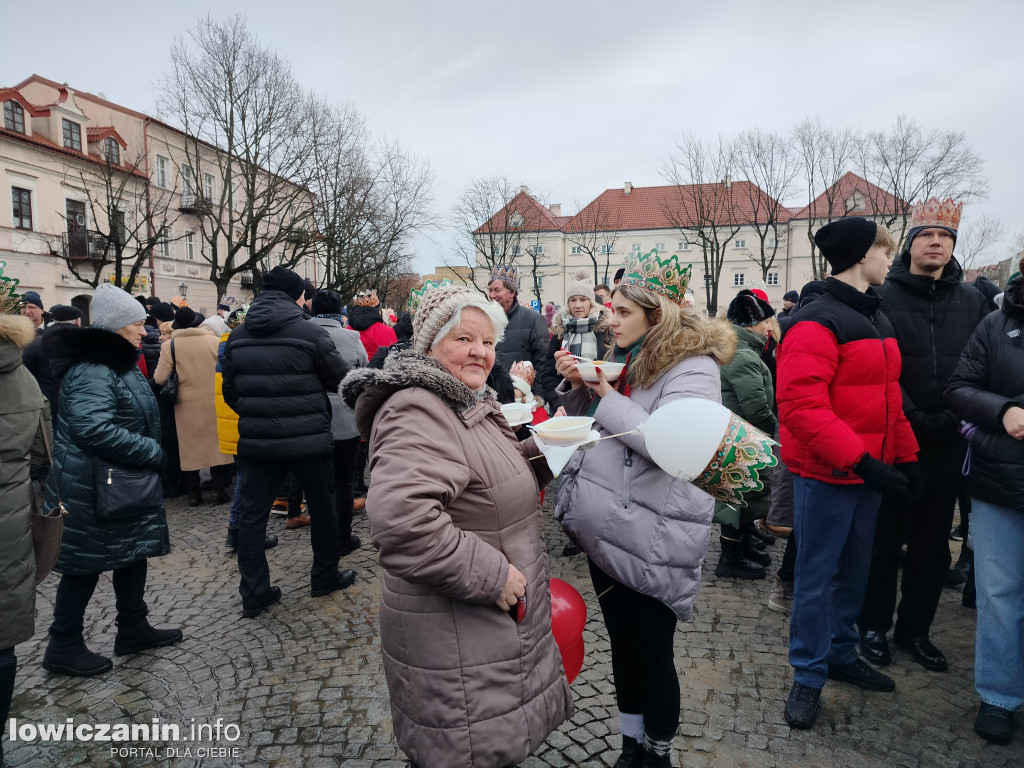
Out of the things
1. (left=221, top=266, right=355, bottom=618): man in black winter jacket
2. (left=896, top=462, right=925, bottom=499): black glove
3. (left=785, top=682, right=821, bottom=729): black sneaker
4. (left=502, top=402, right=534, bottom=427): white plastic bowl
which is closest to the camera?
(left=502, top=402, right=534, bottom=427): white plastic bowl

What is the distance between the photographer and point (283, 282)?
446 centimetres

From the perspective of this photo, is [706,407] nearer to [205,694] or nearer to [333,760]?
[333,760]

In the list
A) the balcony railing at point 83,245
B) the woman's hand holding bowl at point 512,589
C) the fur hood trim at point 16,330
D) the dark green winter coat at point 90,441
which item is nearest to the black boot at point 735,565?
the woman's hand holding bowl at point 512,589

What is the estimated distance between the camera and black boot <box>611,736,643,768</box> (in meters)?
2.54

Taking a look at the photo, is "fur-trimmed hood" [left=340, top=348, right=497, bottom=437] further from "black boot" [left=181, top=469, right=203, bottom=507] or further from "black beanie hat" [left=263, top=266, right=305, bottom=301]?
"black boot" [left=181, top=469, right=203, bottom=507]

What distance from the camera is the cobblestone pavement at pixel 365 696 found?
2.82 m

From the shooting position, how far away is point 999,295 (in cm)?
526

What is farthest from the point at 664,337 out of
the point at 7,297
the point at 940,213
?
the point at 7,297

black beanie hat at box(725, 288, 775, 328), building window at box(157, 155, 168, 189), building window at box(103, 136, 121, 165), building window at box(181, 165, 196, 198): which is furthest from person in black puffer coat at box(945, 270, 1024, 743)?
building window at box(157, 155, 168, 189)

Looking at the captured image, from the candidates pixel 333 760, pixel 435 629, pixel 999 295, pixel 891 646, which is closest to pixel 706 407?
pixel 435 629

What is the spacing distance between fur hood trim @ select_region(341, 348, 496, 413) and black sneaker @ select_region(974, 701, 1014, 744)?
3.04 metres

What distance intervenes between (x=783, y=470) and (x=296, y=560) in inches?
180

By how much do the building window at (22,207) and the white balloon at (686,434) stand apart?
33.7 metres

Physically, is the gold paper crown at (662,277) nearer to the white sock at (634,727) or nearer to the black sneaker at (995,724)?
the white sock at (634,727)
